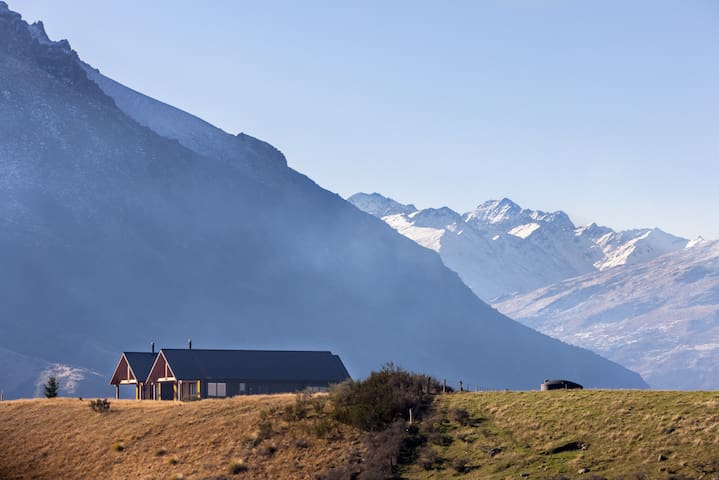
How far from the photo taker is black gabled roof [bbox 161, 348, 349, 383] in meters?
125

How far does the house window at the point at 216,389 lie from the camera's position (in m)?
124

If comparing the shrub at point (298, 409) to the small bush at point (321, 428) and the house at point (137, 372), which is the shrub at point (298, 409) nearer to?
the small bush at point (321, 428)

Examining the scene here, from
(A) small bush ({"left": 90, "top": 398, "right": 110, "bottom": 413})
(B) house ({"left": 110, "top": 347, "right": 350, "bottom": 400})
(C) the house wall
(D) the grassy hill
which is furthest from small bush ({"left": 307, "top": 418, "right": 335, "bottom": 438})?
(C) the house wall

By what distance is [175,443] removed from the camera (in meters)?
81.6

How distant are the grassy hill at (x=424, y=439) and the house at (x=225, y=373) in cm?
2773

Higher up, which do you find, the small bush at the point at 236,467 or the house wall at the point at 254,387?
the house wall at the point at 254,387

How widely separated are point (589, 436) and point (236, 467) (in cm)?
2286

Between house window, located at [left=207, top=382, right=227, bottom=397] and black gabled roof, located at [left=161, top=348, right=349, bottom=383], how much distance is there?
0.83m

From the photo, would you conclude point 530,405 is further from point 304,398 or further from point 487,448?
point 304,398

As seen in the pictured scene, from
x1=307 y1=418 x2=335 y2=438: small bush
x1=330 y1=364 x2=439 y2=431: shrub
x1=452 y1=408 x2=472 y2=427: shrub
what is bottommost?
x1=452 y1=408 x2=472 y2=427: shrub

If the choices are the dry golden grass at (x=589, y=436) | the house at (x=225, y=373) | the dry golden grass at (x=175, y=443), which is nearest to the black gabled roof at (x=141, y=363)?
the house at (x=225, y=373)

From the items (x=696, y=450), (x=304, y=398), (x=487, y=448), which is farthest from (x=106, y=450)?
(x=696, y=450)

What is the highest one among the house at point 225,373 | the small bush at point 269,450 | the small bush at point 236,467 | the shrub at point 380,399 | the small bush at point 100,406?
the house at point 225,373

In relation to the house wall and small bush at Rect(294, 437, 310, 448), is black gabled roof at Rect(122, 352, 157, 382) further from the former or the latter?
small bush at Rect(294, 437, 310, 448)
